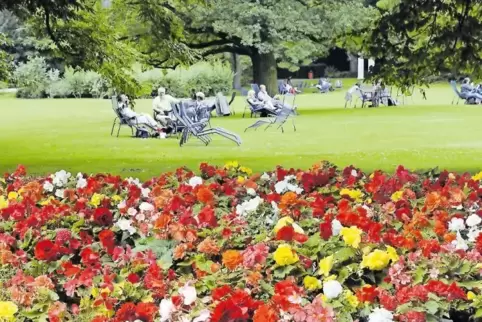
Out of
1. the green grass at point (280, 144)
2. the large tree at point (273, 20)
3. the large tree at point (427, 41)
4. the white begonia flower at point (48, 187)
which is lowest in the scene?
the green grass at point (280, 144)

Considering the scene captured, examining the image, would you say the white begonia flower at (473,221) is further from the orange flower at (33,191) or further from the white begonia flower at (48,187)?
the white begonia flower at (48,187)

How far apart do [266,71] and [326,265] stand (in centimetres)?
2777

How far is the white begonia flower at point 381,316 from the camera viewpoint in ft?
10.2

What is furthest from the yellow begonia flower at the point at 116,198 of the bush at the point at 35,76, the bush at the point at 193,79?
the bush at the point at 35,76

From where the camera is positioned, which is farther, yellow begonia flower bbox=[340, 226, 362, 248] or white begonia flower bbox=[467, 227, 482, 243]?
white begonia flower bbox=[467, 227, 482, 243]

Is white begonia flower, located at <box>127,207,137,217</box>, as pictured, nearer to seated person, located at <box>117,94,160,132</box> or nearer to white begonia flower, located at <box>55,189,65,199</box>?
white begonia flower, located at <box>55,189,65,199</box>

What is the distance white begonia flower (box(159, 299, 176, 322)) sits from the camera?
3.21m

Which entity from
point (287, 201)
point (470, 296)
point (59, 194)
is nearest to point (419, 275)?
point (470, 296)

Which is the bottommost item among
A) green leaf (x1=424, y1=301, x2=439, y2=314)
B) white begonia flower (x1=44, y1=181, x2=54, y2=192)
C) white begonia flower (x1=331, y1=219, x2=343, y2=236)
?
green leaf (x1=424, y1=301, x2=439, y2=314)

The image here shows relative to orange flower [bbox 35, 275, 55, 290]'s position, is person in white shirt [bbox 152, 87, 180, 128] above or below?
below

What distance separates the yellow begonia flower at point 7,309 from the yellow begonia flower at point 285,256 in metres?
1.09

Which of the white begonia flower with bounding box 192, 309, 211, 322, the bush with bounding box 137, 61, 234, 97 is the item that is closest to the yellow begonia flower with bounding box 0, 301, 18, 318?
the white begonia flower with bounding box 192, 309, 211, 322

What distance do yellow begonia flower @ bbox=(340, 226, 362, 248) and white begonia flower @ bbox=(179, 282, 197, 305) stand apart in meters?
0.79

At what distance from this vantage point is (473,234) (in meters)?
4.22
